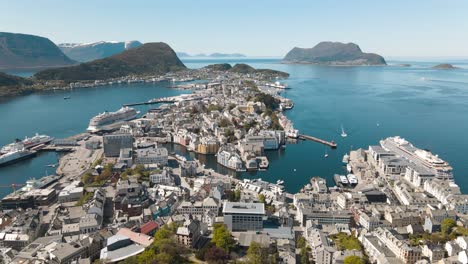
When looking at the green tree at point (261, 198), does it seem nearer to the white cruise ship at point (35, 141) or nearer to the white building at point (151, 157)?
the white building at point (151, 157)

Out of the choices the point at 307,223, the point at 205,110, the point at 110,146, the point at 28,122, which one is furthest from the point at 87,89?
the point at 307,223

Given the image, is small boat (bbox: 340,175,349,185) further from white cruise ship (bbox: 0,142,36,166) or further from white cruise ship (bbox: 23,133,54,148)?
white cruise ship (bbox: 23,133,54,148)

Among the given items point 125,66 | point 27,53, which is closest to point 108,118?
point 125,66

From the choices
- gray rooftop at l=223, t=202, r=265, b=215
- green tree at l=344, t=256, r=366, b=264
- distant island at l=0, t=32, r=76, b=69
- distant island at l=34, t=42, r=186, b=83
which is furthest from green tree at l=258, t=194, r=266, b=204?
distant island at l=0, t=32, r=76, b=69

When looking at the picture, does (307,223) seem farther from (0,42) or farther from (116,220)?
(0,42)

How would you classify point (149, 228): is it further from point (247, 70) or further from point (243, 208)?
point (247, 70)

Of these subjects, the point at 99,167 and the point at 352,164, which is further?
the point at 352,164

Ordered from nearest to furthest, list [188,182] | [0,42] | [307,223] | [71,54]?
[307,223], [188,182], [0,42], [71,54]
